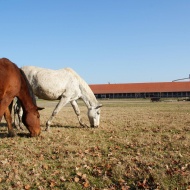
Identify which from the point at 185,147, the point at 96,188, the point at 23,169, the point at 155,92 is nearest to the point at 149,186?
the point at 96,188

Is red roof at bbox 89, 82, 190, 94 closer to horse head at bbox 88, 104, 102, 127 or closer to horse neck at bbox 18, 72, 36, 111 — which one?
horse head at bbox 88, 104, 102, 127

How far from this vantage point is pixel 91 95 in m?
14.2

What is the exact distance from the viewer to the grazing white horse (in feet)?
43.4

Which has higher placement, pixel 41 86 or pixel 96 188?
pixel 41 86

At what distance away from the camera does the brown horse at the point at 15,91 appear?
8.96m

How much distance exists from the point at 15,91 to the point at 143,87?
8413 centimetres

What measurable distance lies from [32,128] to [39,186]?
4938 millimetres

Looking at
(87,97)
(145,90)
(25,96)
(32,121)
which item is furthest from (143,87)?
(25,96)

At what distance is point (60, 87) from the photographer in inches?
526

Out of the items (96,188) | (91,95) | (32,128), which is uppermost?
(91,95)

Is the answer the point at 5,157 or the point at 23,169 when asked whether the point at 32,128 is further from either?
the point at 23,169

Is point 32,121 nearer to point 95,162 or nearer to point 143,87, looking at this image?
point 95,162

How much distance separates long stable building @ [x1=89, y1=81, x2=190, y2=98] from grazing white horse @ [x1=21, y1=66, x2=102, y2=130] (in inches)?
2998

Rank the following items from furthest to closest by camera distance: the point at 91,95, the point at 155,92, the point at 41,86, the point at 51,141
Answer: the point at 155,92, the point at 91,95, the point at 41,86, the point at 51,141
